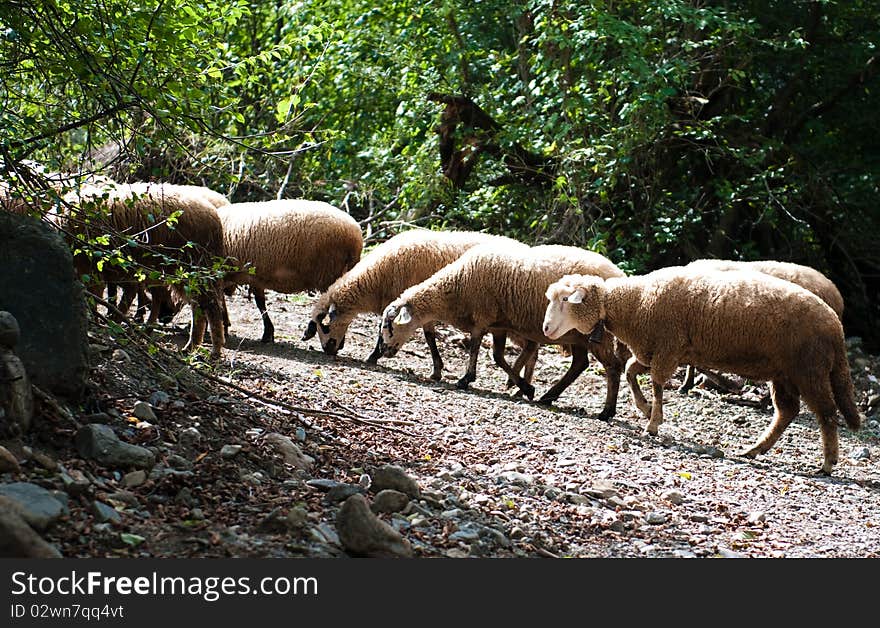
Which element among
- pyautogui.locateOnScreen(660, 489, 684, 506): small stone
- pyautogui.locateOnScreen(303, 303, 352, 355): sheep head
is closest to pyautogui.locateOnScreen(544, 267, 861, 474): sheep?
pyautogui.locateOnScreen(660, 489, 684, 506): small stone

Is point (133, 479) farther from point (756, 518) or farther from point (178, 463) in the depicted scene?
point (756, 518)

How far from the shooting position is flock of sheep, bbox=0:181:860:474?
8.19 m

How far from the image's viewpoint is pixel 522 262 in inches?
409

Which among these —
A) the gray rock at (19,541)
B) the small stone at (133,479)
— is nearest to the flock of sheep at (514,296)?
the small stone at (133,479)

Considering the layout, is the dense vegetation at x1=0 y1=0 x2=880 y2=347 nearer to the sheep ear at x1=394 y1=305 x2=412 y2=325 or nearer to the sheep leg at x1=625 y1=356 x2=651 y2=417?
the sheep ear at x1=394 y1=305 x2=412 y2=325

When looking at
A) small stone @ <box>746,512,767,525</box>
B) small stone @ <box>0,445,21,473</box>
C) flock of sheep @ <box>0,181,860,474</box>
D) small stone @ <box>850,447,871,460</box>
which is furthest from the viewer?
small stone @ <box>850,447,871,460</box>

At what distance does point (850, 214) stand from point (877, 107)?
6.64ft

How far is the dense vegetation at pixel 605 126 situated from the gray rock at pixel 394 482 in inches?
299

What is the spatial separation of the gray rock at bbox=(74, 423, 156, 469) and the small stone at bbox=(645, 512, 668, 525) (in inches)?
113

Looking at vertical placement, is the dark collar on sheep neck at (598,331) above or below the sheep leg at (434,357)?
above

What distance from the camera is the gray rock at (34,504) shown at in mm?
3965

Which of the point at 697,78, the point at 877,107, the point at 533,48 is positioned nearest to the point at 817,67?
the point at 877,107

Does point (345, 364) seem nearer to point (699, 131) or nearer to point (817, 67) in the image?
point (699, 131)

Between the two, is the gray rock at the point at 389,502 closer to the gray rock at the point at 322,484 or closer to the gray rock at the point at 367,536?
the gray rock at the point at 322,484
